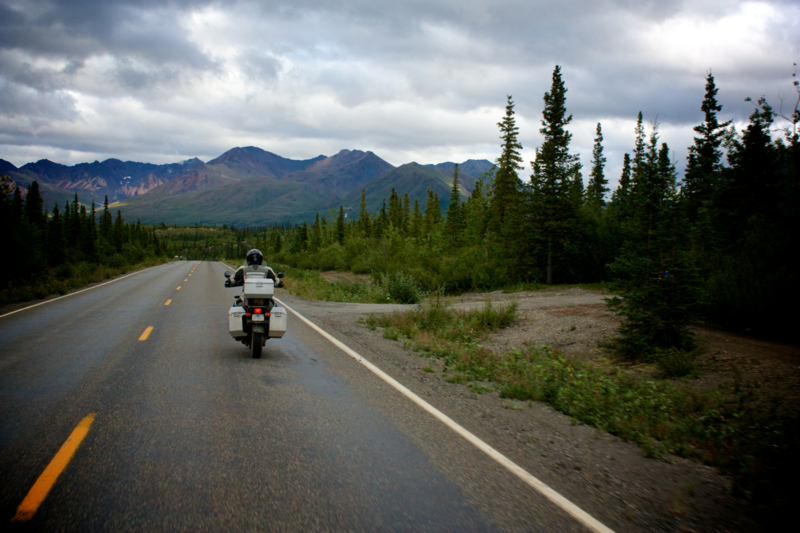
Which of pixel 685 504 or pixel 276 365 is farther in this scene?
pixel 276 365

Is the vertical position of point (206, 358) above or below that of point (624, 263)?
below

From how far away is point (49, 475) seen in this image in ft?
11.6

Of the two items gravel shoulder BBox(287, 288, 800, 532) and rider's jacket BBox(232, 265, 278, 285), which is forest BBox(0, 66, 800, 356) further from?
rider's jacket BBox(232, 265, 278, 285)

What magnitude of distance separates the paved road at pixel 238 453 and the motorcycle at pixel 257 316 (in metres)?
0.57

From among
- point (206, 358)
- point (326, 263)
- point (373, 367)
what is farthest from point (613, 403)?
point (326, 263)

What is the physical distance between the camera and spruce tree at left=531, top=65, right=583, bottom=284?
27734 mm

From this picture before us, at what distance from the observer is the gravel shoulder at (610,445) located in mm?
3428

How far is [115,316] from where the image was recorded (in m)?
13.3

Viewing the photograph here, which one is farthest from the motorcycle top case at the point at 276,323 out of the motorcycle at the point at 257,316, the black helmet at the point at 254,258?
the black helmet at the point at 254,258

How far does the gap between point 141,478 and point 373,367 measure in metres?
4.62

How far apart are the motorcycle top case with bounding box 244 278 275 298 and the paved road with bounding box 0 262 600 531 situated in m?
1.26

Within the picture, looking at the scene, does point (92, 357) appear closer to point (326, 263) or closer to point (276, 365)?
point (276, 365)

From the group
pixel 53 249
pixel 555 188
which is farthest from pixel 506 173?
pixel 53 249

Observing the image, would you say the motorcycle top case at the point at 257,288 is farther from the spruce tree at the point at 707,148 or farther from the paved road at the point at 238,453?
the spruce tree at the point at 707,148
